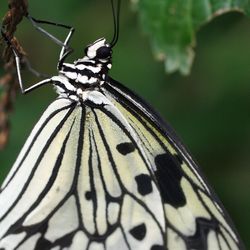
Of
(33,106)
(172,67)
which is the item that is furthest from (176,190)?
(33,106)

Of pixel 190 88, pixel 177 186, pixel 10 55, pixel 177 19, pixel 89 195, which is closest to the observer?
pixel 10 55

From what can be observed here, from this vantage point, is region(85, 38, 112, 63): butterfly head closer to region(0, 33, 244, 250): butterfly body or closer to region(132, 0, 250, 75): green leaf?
region(0, 33, 244, 250): butterfly body

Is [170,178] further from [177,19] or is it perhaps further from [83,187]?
[177,19]

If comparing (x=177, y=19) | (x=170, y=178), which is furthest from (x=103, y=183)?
(x=177, y=19)

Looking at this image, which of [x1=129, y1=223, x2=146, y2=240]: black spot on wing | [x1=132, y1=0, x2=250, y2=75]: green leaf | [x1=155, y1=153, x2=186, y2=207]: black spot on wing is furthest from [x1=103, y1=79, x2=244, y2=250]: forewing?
Answer: [x1=132, y1=0, x2=250, y2=75]: green leaf

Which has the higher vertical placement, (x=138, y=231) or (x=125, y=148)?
(x=125, y=148)

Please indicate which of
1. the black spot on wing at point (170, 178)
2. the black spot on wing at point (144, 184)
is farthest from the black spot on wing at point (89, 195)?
the black spot on wing at point (170, 178)

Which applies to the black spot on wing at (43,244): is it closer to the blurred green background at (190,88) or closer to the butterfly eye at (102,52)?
the butterfly eye at (102,52)
